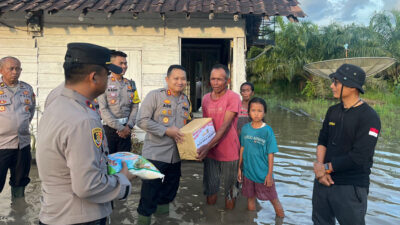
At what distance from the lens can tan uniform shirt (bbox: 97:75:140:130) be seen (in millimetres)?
4531

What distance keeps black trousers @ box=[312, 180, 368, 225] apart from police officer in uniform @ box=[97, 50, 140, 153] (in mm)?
2788

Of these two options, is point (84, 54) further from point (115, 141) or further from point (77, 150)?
point (115, 141)

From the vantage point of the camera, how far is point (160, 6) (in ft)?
20.3

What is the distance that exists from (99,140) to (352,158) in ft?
6.40

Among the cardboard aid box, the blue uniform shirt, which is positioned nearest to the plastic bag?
the cardboard aid box

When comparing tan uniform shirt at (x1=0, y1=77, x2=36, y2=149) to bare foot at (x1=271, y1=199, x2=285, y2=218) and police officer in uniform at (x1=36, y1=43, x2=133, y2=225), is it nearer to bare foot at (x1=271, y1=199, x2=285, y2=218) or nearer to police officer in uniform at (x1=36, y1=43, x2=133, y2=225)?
police officer in uniform at (x1=36, y1=43, x2=133, y2=225)

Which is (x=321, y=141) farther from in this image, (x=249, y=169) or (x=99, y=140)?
(x=99, y=140)

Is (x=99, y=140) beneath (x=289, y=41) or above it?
beneath

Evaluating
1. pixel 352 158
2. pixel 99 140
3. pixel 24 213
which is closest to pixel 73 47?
pixel 99 140

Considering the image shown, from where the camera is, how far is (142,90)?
7000mm

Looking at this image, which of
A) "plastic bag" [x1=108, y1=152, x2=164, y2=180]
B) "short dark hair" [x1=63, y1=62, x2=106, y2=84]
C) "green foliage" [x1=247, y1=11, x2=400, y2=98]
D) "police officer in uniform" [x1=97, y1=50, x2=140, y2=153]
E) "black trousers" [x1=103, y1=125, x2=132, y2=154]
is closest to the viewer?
"short dark hair" [x1=63, y1=62, x2=106, y2=84]

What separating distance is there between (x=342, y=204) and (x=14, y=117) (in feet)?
13.3

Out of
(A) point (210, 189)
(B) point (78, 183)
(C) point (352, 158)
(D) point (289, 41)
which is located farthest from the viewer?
(D) point (289, 41)

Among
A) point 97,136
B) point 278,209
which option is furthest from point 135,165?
point 278,209
